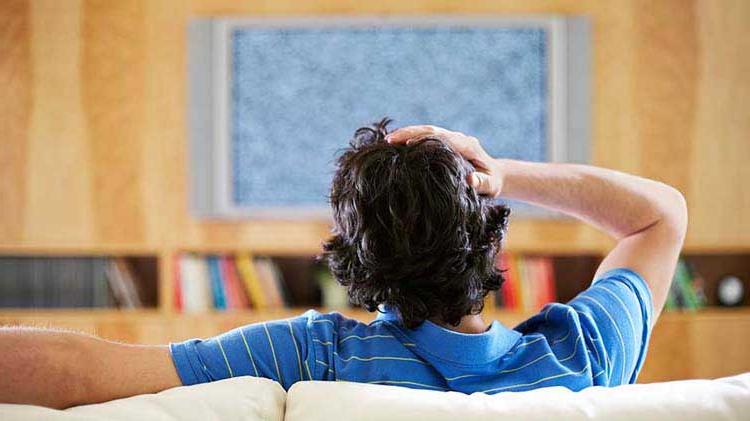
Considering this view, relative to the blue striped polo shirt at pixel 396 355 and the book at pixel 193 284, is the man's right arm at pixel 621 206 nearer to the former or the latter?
the blue striped polo shirt at pixel 396 355

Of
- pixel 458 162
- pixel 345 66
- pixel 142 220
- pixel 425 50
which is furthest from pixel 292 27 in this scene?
pixel 458 162

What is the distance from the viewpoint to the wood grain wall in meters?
3.87

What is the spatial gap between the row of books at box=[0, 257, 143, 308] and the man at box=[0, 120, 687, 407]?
3.06 m

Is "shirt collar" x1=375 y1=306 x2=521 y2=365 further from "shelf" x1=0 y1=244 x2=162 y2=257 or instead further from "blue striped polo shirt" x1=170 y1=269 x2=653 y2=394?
"shelf" x1=0 y1=244 x2=162 y2=257

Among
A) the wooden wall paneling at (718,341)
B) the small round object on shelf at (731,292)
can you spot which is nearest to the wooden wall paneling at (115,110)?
the wooden wall paneling at (718,341)

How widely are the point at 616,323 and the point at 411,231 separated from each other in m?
0.33

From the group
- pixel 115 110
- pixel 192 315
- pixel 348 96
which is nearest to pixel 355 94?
pixel 348 96

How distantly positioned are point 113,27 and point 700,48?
2515 millimetres

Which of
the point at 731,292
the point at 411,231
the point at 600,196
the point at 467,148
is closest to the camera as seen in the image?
the point at 411,231

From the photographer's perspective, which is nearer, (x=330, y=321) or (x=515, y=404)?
(x=515, y=404)

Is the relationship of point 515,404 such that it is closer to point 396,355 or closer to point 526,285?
point 396,355

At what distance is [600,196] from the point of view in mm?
1358

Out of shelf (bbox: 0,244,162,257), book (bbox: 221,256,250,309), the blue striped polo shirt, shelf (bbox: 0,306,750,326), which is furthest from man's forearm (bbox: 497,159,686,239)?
shelf (bbox: 0,244,162,257)

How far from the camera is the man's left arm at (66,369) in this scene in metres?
0.92
